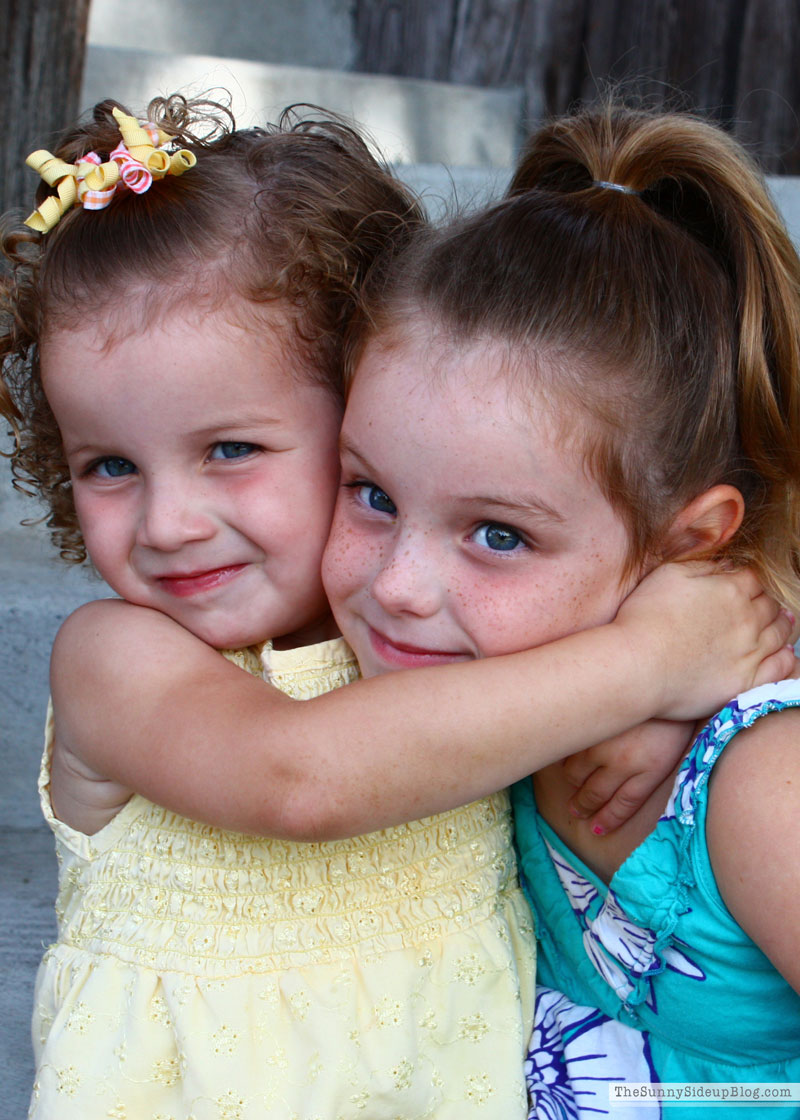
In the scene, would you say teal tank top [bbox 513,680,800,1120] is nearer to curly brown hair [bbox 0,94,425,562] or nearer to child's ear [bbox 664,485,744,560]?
child's ear [bbox 664,485,744,560]

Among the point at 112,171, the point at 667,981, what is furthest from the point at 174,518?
the point at 667,981

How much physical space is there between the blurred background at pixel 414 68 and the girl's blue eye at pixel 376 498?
1.26 m

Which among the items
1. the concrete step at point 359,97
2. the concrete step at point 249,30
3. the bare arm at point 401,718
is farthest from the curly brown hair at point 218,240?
the concrete step at point 249,30

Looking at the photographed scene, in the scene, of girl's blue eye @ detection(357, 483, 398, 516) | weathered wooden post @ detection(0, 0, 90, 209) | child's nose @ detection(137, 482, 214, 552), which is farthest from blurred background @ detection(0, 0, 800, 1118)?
girl's blue eye @ detection(357, 483, 398, 516)

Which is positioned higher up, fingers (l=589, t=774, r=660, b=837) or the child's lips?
the child's lips

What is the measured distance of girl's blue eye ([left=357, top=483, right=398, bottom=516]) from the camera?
4.49 ft

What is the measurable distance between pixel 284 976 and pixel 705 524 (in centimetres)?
73

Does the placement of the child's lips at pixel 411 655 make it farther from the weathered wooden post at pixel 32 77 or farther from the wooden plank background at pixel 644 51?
the wooden plank background at pixel 644 51

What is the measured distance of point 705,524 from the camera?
4.43 feet

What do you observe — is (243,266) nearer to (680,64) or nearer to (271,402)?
(271,402)

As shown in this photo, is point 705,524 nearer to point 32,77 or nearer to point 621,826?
point 621,826

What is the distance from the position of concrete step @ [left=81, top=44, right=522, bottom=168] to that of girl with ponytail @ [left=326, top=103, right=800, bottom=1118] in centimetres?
191

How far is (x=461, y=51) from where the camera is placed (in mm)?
3908

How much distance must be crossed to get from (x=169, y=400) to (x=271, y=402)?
0.13m
